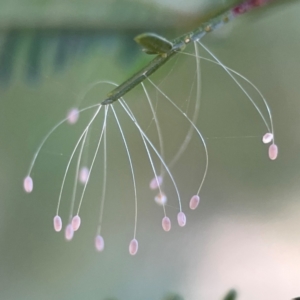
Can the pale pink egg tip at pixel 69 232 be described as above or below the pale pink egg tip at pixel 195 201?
above

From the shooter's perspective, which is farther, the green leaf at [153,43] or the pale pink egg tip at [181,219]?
the pale pink egg tip at [181,219]

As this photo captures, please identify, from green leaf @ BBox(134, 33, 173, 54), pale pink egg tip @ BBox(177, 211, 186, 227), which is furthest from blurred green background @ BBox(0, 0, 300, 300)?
green leaf @ BBox(134, 33, 173, 54)

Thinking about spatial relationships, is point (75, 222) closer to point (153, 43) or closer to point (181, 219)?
point (181, 219)

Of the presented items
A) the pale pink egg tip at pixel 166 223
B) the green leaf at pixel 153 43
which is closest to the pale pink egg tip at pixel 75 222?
the pale pink egg tip at pixel 166 223

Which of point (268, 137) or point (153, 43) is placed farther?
point (268, 137)

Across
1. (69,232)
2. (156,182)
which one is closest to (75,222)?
(69,232)

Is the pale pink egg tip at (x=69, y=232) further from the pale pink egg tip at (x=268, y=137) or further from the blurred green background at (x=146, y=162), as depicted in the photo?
the pale pink egg tip at (x=268, y=137)

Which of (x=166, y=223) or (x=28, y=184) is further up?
(x=28, y=184)

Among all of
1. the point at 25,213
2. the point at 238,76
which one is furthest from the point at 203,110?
the point at 25,213

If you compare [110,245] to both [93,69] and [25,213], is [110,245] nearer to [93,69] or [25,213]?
[25,213]

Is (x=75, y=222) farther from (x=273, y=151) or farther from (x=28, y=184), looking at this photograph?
(x=273, y=151)
